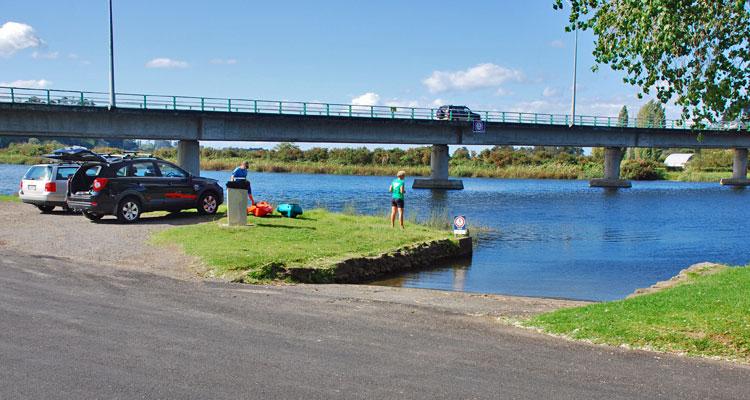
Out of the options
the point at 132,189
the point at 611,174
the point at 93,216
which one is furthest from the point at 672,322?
the point at 611,174

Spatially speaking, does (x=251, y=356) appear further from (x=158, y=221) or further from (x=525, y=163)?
(x=525, y=163)

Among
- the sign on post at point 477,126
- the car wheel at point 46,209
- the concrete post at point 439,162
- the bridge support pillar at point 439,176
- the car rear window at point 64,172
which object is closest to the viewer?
the car rear window at point 64,172

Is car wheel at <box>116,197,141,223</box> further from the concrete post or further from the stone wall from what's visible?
the concrete post

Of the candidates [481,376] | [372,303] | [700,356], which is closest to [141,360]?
[481,376]

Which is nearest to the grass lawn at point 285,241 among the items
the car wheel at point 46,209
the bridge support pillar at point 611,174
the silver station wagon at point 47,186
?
the silver station wagon at point 47,186

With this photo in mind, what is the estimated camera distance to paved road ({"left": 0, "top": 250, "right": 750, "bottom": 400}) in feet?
20.1

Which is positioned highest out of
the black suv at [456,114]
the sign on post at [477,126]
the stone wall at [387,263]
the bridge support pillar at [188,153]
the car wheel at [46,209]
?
the black suv at [456,114]

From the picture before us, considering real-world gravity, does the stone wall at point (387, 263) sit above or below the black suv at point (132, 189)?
below

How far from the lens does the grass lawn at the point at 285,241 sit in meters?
13.7

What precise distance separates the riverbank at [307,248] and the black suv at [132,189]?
2.65 meters

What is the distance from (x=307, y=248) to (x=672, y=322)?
883 centimetres

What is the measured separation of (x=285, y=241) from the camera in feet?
54.3

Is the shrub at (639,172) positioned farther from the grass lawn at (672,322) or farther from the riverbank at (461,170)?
the grass lawn at (672,322)

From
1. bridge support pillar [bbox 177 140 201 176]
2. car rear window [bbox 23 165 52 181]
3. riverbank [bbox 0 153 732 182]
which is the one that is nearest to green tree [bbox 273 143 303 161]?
riverbank [bbox 0 153 732 182]
